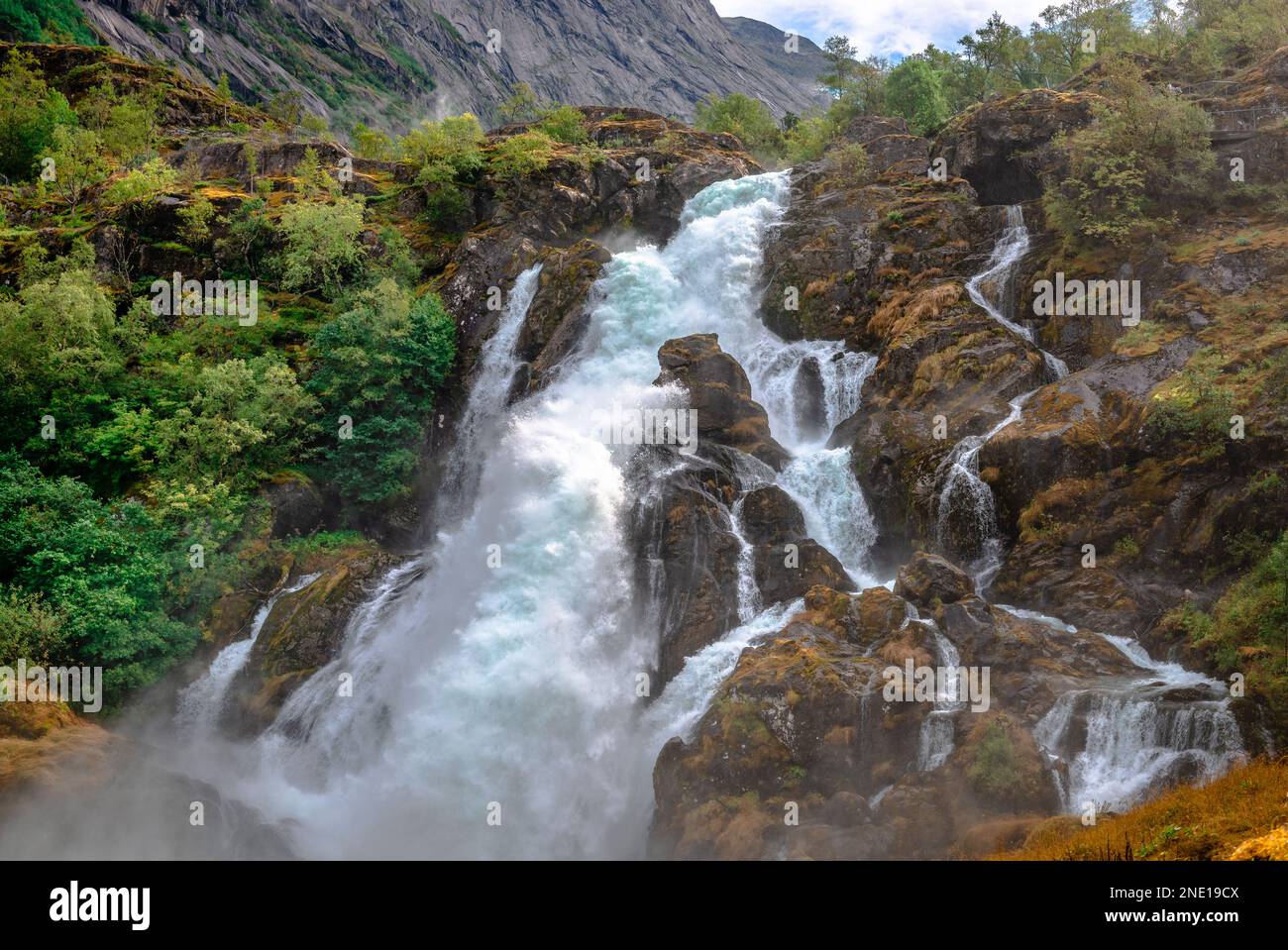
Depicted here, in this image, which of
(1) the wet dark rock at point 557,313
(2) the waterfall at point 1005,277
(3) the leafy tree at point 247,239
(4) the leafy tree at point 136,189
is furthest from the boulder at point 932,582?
(4) the leafy tree at point 136,189

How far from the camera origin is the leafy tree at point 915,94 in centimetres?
5403

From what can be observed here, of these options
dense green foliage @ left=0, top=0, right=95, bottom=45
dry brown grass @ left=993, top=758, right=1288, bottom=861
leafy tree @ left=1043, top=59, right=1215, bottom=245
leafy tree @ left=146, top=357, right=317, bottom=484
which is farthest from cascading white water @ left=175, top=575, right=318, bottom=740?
dense green foliage @ left=0, top=0, right=95, bottom=45

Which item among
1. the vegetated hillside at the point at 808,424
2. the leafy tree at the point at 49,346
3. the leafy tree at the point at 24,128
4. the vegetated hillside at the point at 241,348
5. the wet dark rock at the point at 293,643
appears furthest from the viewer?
the leafy tree at the point at 24,128

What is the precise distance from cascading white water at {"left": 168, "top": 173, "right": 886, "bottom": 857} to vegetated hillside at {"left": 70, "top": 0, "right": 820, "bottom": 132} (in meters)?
85.6

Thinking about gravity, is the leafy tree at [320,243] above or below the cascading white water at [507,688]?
above

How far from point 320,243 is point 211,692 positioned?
2270cm

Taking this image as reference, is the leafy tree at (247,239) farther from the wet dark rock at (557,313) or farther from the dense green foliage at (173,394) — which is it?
the wet dark rock at (557,313)

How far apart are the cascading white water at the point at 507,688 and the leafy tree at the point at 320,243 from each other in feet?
47.6

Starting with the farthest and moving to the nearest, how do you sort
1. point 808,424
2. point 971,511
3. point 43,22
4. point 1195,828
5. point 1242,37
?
point 43,22
point 1242,37
point 808,424
point 971,511
point 1195,828

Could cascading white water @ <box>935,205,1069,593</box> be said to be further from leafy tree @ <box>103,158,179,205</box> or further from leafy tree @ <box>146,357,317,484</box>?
leafy tree @ <box>103,158,179,205</box>

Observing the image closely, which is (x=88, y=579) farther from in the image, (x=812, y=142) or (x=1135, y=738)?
(x=812, y=142)

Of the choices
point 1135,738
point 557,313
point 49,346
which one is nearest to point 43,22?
point 49,346

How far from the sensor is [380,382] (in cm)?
3231
